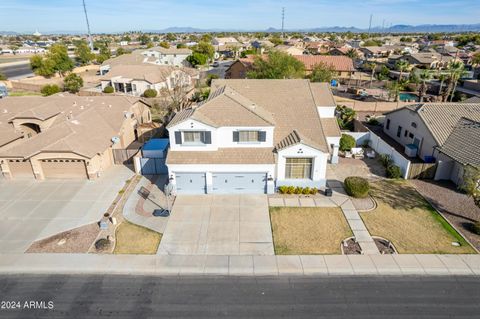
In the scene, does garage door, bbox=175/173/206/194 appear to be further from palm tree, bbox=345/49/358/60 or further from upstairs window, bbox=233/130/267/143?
palm tree, bbox=345/49/358/60

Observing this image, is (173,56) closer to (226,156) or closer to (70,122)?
(70,122)

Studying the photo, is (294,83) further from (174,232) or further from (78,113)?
(78,113)

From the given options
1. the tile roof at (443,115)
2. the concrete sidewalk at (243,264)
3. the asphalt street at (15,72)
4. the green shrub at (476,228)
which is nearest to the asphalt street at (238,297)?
the concrete sidewalk at (243,264)

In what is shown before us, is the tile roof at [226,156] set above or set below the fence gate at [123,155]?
above

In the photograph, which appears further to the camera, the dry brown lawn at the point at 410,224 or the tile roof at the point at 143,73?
the tile roof at the point at 143,73

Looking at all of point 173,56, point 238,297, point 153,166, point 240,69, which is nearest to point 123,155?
point 153,166

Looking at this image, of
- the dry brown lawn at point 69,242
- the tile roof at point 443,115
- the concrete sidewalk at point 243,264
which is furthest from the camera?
the tile roof at point 443,115

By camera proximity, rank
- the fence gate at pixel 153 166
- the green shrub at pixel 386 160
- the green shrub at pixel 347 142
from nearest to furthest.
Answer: the fence gate at pixel 153 166 → the green shrub at pixel 386 160 → the green shrub at pixel 347 142

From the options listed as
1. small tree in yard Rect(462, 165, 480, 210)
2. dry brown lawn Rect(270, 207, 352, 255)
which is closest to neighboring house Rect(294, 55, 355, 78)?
small tree in yard Rect(462, 165, 480, 210)

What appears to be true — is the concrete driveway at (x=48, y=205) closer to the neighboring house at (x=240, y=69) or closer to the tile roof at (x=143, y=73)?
the tile roof at (x=143, y=73)
